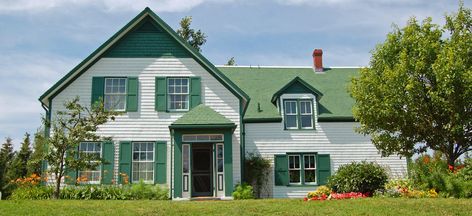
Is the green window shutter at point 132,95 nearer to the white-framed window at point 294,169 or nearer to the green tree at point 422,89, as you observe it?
the white-framed window at point 294,169

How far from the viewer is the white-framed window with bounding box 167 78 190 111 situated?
65.7ft

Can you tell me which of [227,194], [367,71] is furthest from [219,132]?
[367,71]

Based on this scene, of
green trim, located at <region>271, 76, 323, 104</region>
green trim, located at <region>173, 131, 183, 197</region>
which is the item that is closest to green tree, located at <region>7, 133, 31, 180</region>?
green trim, located at <region>173, 131, 183, 197</region>

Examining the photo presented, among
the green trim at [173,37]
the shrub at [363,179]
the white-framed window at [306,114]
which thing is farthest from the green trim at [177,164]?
the white-framed window at [306,114]

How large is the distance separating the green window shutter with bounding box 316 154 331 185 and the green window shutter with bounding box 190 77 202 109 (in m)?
6.11

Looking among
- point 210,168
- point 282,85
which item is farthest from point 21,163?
point 282,85

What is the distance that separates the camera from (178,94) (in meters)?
20.1

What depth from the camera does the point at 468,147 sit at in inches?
687

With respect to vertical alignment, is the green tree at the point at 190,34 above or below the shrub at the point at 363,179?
above

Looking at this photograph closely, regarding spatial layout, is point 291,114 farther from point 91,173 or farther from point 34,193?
point 34,193

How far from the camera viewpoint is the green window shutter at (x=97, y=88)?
19.6 m

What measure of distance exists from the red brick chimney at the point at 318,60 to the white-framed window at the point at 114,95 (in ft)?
37.1

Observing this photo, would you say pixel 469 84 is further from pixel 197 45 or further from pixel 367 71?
pixel 197 45

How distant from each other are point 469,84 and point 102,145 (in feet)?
45.7
